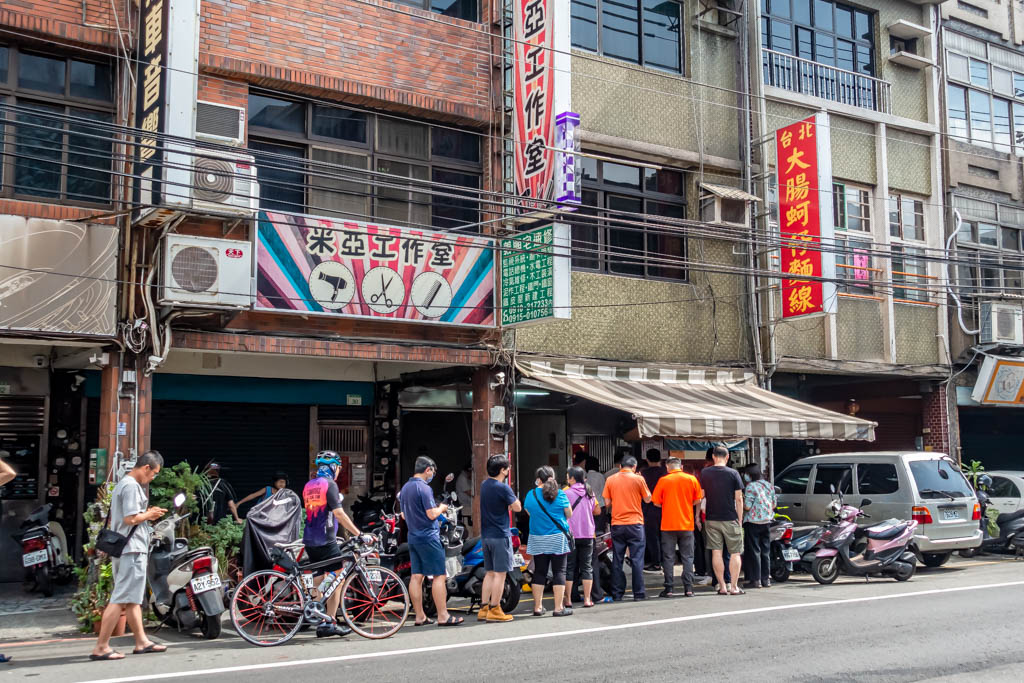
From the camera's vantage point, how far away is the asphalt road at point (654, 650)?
7.93 metres

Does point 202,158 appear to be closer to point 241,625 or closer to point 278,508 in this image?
point 278,508

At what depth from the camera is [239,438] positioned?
52.2 ft

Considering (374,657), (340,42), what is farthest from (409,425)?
(374,657)

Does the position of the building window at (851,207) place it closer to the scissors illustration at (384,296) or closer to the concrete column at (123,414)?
the scissors illustration at (384,296)

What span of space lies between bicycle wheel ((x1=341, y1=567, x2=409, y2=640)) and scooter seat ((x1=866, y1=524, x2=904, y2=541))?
22.7ft

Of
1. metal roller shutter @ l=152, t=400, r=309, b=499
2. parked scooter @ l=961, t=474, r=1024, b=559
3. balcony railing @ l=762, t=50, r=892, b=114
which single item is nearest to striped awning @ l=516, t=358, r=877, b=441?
parked scooter @ l=961, t=474, r=1024, b=559

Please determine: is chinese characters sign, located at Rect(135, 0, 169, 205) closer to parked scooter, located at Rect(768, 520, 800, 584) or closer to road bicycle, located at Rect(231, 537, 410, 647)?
road bicycle, located at Rect(231, 537, 410, 647)

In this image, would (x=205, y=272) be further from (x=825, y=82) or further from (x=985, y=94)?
(x=985, y=94)

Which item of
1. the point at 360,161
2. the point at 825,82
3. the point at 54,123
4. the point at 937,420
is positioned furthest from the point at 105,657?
the point at 937,420

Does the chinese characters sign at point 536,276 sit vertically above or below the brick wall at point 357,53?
below

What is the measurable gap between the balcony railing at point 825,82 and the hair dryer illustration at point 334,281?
9639 millimetres

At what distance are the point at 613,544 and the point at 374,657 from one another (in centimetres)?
433

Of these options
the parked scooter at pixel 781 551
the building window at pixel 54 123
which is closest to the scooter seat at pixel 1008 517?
the parked scooter at pixel 781 551

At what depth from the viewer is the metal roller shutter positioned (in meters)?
15.3
